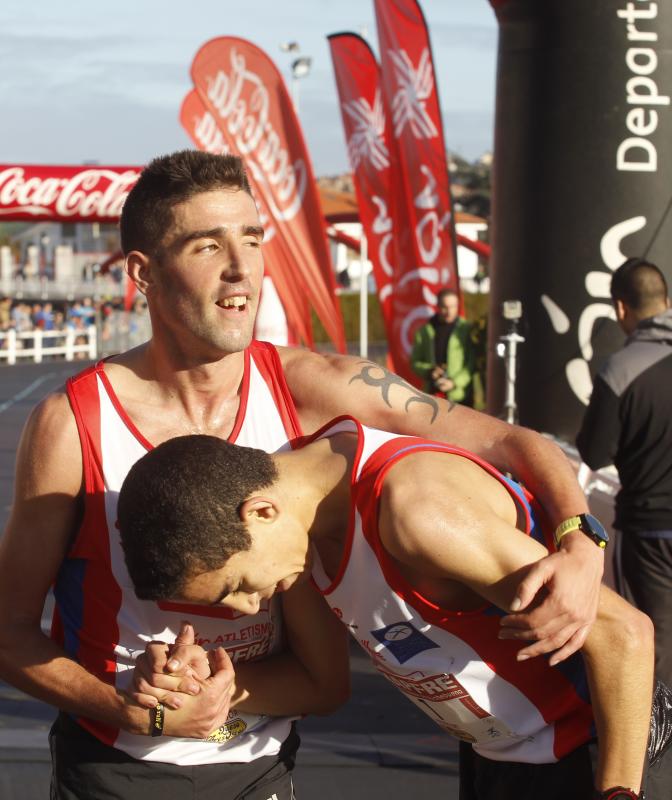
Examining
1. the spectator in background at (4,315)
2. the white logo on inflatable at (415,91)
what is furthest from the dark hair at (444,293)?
the spectator in background at (4,315)

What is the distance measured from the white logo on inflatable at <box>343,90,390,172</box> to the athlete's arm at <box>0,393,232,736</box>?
10.3m

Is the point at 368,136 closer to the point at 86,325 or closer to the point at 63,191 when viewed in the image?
the point at 63,191

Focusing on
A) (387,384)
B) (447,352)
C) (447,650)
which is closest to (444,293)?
(447,352)

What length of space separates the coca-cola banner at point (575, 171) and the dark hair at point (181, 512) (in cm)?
533

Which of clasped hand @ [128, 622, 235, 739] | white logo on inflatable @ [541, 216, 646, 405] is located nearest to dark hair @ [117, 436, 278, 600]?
clasped hand @ [128, 622, 235, 739]

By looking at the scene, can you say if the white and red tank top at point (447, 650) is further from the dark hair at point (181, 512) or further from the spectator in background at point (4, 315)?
the spectator in background at point (4, 315)

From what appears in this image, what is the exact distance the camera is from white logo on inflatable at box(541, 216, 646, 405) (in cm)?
709

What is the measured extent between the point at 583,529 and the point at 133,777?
3.46 feet

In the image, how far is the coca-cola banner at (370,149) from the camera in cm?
1182

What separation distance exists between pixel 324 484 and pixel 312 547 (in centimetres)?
13

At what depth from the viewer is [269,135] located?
13.6m

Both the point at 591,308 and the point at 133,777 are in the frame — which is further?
the point at 591,308

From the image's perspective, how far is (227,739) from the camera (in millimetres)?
2561

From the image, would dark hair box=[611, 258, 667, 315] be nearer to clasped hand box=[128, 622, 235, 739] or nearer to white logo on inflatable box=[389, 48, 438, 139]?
clasped hand box=[128, 622, 235, 739]
